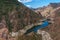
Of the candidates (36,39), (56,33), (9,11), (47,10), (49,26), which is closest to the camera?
(36,39)

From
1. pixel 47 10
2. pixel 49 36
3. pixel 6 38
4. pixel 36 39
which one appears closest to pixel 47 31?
pixel 49 36

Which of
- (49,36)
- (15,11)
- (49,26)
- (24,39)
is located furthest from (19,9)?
(24,39)

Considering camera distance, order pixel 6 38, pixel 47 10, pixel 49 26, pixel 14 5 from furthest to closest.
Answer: pixel 47 10, pixel 14 5, pixel 49 26, pixel 6 38

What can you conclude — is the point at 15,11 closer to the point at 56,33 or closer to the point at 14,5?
the point at 14,5

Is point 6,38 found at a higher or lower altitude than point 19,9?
lower

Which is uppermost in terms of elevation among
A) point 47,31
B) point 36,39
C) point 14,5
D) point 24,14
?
point 14,5

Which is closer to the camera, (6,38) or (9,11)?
(6,38)
